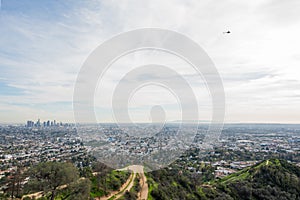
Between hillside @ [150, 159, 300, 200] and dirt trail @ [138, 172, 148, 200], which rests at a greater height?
dirt trail @ [138, 172, 148, 200]

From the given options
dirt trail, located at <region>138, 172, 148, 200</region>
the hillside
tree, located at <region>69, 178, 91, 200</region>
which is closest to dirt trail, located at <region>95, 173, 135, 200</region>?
dirt trail, located at <region>138, 172, 148, 200</region>

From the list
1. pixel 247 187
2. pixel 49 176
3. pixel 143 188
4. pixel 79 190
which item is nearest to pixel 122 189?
pixel 143 188

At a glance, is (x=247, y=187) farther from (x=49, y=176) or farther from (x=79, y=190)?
(x=49, y=176)

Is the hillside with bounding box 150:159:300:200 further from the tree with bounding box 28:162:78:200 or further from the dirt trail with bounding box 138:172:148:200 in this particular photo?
the tree with bounding box 28:162:78:200

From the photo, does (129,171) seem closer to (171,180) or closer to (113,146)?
(113,146)

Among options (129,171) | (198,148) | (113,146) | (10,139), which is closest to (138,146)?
(129,171)

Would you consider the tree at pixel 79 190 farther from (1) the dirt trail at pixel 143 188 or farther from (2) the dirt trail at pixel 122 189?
(1) the dirt trail at pixel 143 188
